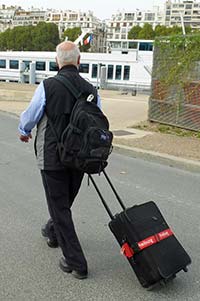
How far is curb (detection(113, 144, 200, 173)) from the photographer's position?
700 centimetres

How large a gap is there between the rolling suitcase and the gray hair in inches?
48.5

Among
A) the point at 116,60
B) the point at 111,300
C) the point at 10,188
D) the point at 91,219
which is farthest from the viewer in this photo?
the point at 116,60

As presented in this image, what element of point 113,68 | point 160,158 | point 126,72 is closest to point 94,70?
point 113,68

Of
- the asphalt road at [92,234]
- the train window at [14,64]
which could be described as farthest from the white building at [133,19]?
the asphalt road at [92,234]

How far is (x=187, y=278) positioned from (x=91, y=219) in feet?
4.75

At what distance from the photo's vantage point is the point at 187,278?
3.16 metres

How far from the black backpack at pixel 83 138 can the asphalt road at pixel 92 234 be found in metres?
0.94

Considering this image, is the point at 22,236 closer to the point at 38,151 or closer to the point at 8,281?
the point at 8,281

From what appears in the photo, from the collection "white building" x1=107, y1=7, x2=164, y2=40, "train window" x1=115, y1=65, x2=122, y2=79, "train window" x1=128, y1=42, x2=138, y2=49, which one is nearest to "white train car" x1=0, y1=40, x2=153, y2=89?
"train window" x1=115, y1=65, x2=122, y2=79

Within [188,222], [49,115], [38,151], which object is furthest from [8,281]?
[188,222]

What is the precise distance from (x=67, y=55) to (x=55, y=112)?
1.51 ft

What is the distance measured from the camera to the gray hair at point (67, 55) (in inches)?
116

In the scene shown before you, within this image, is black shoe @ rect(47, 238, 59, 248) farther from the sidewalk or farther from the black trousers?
the sidewalk

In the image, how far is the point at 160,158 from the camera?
748 cm
